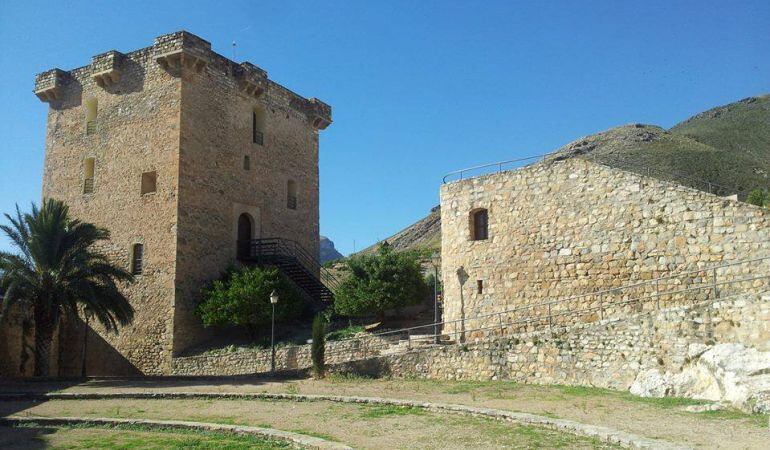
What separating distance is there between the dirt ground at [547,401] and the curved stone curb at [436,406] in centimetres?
39

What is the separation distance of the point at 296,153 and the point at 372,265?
28.4 ft

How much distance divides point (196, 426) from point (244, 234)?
1564 centimetres

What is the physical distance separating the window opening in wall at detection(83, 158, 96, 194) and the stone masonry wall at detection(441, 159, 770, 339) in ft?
49.2

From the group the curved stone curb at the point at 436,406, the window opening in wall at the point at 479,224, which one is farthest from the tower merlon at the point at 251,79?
the curved stone curb at the point at 436,406

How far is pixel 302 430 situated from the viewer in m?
9.75

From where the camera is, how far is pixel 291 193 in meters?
28.1

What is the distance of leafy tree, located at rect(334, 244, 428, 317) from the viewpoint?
2123 cm

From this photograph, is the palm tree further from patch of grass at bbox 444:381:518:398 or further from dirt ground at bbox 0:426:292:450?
patch of grass at bbox 444:381:518:398

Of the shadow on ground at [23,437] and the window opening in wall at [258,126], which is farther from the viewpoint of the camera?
the window opening in wall at [258,126]

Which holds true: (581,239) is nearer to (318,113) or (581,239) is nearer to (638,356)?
(638,356)

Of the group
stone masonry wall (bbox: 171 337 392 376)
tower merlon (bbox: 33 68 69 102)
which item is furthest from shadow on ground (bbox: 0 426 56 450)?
tower merlon (bbox: 33 68 69 102)

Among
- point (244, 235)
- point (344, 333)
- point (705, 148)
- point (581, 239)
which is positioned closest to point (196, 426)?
point (344, 333)

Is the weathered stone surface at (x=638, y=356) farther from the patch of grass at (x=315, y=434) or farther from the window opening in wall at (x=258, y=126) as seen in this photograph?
the window opening in wall at (x=258, y=126)

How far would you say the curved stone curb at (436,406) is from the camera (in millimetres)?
7944
